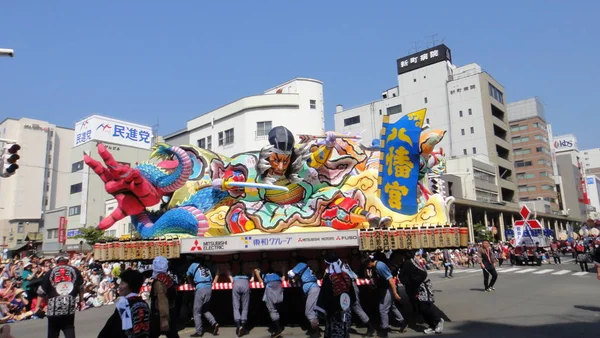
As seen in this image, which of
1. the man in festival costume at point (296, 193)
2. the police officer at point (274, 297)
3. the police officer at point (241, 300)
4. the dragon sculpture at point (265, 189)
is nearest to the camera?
the police officer at point (274, 297)

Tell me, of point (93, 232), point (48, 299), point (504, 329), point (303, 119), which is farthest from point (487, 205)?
point (48, 299)

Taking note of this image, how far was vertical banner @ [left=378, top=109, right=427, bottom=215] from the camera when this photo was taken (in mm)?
12250

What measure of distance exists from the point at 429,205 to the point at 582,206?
90.3 m

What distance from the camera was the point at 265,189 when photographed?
13133 mm

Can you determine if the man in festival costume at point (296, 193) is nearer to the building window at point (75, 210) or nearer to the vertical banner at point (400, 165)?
the vertical banner at point (400, 165)

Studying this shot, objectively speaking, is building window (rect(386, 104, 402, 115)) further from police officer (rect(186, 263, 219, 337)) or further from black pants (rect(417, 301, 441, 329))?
police officer (rect(186, 263, 219, 337))

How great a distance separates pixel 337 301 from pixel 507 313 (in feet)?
19.3

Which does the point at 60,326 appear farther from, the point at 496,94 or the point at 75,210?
the point at 496,94

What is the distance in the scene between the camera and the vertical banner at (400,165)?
12.2 metres

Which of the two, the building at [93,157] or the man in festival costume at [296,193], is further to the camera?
the building at [93,157]

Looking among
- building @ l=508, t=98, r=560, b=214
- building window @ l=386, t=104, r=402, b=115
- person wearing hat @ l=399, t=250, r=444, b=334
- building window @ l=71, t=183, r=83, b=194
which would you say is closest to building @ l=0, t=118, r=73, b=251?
building window @ l=71, t=183, r=83, b=194

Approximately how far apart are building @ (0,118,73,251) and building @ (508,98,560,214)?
244 ft

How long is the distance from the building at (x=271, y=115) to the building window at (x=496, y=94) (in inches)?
1175

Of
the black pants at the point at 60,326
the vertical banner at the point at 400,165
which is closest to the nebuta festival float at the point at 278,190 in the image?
the vertical banner at the point at 400,165
